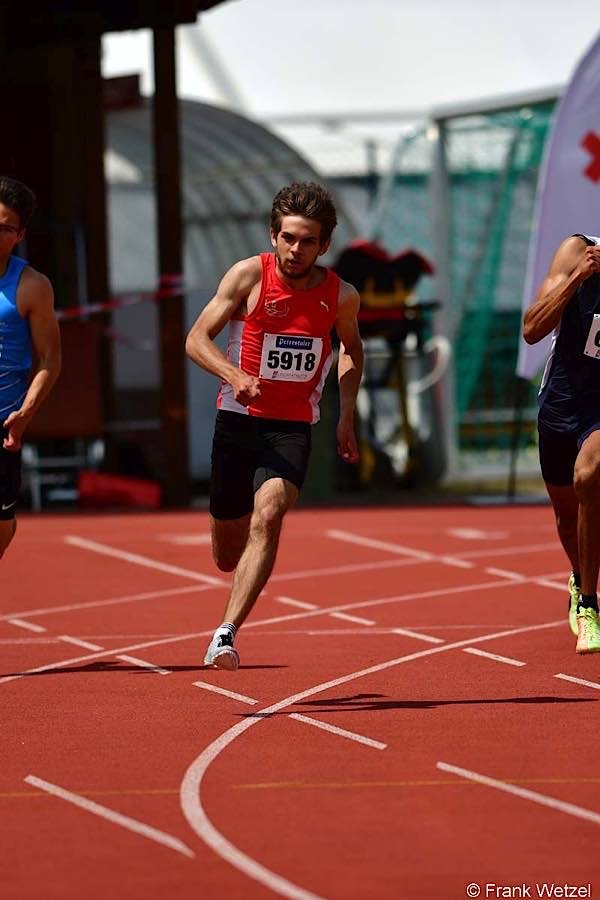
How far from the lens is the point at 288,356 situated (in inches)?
310

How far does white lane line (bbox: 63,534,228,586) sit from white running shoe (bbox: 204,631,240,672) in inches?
179

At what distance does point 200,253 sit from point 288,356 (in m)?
16.5

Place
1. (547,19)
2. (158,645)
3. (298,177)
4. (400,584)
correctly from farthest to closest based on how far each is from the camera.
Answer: (547,19) < (298,177) < (400,584) < (158,645)

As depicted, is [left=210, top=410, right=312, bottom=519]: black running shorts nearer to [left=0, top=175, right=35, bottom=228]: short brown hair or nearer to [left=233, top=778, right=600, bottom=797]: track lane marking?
[left=0, top=175, right=35, bottom=228]: short brown hair

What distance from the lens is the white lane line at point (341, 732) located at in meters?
6.78

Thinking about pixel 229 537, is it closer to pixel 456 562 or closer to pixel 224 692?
pixel 224 692

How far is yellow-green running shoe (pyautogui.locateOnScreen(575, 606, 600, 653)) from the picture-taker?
850 cm

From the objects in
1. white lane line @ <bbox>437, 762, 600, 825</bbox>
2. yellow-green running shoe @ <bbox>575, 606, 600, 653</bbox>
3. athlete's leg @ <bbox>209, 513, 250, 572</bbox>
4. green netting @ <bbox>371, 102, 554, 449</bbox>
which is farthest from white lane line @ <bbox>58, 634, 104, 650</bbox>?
green netting @ <bbox>371, 102, 554, 449</bbox>

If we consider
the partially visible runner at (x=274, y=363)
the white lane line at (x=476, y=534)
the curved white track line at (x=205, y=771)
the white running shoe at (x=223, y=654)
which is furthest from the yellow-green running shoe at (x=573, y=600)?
the white lane line at (x=476, y=534)

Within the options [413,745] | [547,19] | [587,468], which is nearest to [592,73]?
[587,468]

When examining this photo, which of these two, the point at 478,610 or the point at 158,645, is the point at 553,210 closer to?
the point at 478,610

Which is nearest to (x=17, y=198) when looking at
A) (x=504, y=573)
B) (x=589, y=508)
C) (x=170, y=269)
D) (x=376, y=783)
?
(x=589, y=508)

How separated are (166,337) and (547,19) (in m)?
14.1

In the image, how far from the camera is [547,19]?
1166 inches
